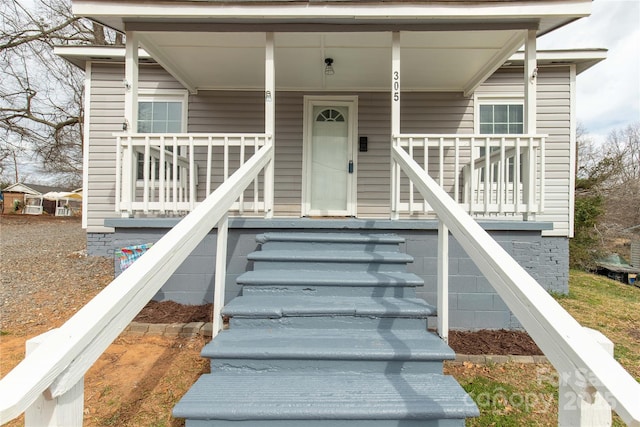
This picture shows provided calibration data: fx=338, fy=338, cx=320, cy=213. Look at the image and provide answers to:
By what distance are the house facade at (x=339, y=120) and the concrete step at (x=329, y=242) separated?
0.65 feet

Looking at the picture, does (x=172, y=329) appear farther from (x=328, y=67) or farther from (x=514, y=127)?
(x=514, y=127)

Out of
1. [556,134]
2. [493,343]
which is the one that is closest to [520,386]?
[493,343]

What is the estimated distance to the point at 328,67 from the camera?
472 centimetres

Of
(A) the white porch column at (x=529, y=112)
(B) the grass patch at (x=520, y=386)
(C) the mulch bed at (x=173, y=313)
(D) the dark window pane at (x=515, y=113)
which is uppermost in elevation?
(D) the dark window pane at (x=515, y=113)

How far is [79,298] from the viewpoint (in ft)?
13.7

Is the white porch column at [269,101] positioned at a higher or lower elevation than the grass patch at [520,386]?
higher

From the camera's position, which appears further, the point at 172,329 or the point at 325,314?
the point at 172,329

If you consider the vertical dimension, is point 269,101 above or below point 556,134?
below

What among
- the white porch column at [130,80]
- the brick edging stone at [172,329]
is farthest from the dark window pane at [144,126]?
the brick edging stone at [172,329]

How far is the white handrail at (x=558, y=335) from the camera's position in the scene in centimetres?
87

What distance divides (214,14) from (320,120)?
244 centimetres

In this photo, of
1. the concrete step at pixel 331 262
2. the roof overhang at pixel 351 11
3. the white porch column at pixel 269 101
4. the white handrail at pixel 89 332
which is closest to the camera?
the white handrail at pixel 89 332

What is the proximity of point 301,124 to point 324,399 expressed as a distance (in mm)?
4622

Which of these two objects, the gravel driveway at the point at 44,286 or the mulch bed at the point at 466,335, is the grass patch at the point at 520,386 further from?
the gravel driveway at the point at 44,286
